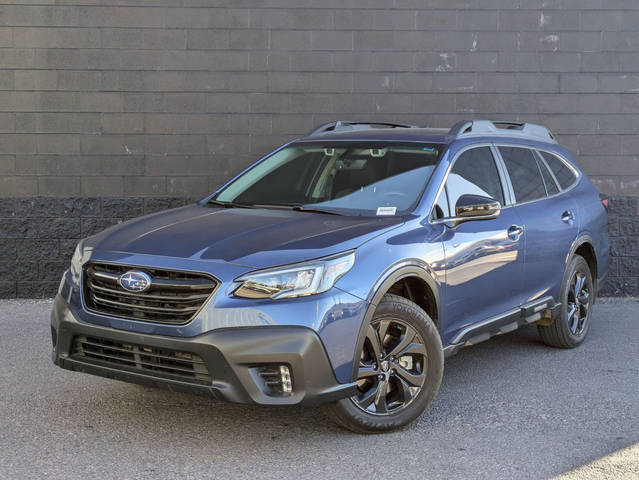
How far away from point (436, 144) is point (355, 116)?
3420 mm

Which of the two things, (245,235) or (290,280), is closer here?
(290,280)

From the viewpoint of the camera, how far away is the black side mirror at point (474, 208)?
5395 millimetres

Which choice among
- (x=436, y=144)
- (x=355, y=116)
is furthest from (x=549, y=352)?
(x=355, y=116)

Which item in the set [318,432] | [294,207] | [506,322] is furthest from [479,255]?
[318,432]

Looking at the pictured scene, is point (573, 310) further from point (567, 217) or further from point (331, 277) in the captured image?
point (331, 277)

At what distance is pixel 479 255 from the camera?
220 inches

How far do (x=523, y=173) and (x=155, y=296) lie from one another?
3213mm

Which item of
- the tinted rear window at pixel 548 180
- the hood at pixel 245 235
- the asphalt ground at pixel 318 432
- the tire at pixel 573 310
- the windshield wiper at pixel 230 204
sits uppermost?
the tinted rear window at pixel 548 180

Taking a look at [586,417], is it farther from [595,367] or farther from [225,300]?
[225,300]

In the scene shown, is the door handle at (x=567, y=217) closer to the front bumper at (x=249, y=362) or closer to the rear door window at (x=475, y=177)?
the rear door window at (x=475, y=177)

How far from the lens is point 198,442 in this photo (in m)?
4.77

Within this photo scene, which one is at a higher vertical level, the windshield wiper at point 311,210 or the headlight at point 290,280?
the windshield wiper at point 311,210

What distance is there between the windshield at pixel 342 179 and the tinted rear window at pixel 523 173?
2.74 feet

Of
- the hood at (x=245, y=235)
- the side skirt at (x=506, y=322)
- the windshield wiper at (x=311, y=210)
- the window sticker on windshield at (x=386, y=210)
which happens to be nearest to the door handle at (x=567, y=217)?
the side skirt at (x=506, y=322)
